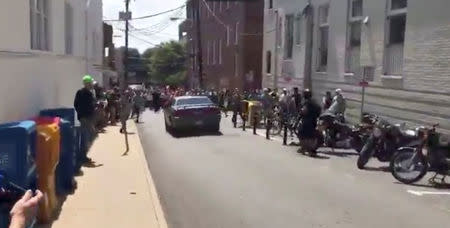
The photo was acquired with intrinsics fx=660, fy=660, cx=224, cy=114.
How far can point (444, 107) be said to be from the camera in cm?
1609

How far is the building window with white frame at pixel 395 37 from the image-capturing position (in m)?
19.1

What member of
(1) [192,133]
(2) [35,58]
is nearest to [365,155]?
(2) [35,58]

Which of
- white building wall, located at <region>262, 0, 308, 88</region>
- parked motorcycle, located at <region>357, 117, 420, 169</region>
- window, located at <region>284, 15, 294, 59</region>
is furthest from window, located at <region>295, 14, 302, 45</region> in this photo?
parked motorcycle, located at <region>357, 117, 420, 169</region>

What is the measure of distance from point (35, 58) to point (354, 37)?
1446 centimetres

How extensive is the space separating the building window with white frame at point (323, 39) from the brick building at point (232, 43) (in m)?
18.7

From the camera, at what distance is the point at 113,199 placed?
9539 mm

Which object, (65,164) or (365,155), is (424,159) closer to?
(365,155)

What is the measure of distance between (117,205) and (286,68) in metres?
23.6

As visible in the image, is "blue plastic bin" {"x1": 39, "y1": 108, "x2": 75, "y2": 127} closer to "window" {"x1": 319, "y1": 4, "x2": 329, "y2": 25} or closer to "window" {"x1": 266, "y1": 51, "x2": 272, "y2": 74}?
"window" {"x1": 319, "y1": 4, "x2": 329, "y2": 25}

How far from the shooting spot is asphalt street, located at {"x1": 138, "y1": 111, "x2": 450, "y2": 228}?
8.69 m

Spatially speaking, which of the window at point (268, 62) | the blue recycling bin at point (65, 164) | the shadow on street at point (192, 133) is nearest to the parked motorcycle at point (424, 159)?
the blue recycling bin at point (65, 164)

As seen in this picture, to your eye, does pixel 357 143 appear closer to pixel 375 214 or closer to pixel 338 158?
pixel 338 158

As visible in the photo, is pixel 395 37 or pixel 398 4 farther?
pixel 395 37

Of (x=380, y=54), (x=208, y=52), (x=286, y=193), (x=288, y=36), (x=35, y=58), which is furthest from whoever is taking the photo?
(x=208, y=52)
